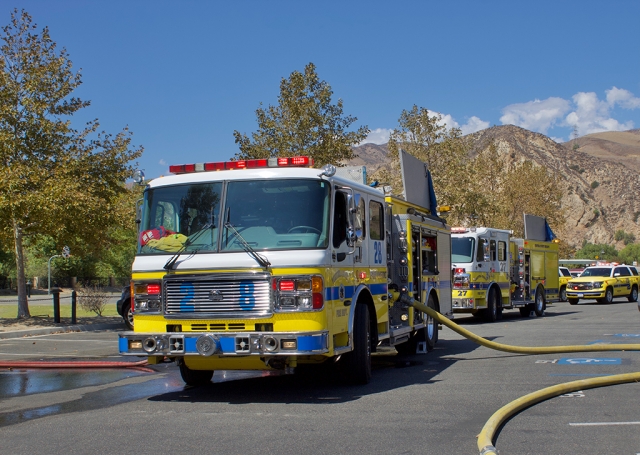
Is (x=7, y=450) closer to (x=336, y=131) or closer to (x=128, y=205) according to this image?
(x=128, y=205)

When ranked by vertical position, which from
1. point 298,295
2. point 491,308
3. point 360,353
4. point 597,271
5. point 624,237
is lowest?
point 491,308

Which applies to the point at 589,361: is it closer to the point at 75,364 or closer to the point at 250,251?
the point at 250,251

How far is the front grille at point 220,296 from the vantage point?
322 inches

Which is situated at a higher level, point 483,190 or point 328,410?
point 483,190

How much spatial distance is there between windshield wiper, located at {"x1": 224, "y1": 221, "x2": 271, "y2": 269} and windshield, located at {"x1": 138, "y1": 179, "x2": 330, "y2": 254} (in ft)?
0.06

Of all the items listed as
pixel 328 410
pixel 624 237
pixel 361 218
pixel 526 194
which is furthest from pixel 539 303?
pixel 624 237

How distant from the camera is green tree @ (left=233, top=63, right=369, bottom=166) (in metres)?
28.1

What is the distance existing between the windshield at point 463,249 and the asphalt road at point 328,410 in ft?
25.8

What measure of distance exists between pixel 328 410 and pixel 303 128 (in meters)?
21.1

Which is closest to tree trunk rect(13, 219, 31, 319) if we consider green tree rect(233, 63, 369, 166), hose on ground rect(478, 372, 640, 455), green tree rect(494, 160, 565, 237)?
green tree rect(233, 63, 369, 166)

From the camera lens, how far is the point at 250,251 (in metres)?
8.31

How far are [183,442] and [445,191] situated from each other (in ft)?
99.2

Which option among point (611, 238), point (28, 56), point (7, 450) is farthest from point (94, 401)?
point (611, 238)

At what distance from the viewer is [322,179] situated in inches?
342
